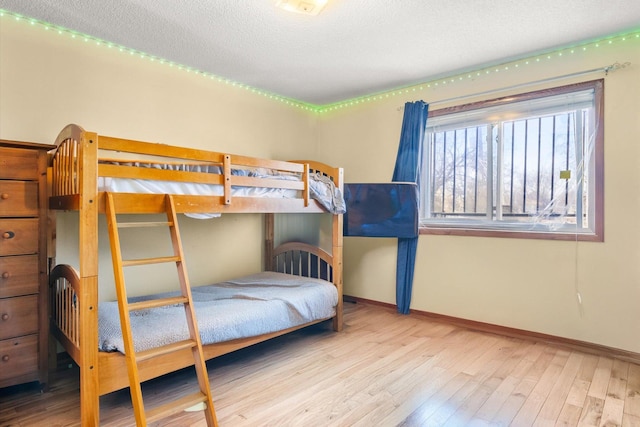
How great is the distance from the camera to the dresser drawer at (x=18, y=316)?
1972 mm

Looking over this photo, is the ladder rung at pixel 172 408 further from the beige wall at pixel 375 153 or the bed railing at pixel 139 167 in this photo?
the beige wall at pixel 375 153

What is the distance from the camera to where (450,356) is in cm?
265

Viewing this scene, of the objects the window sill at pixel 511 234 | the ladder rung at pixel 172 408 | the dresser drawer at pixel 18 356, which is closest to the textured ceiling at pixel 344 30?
the window sill at pixel 511 234

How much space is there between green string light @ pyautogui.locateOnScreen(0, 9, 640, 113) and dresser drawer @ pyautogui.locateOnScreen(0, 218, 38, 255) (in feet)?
4.66

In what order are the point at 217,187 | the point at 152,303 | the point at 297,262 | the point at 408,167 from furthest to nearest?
the point at 297,262 → the point at 408,167 → the point at 217,187 → the point at 152,303

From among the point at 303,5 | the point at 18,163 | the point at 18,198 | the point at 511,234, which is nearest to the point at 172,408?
the point at 18,198

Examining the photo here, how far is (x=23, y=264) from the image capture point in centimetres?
204

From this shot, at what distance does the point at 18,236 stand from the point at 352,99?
11.0 ft

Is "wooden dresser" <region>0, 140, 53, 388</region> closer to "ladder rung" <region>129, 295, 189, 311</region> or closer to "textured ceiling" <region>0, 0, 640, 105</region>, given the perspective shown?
"ladder rung" <region>129, 295, 189, 311</region>

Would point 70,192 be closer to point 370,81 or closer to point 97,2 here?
point 97,2

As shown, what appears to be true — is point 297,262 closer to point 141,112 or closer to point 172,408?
point 141,112

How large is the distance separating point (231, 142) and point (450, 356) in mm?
2762

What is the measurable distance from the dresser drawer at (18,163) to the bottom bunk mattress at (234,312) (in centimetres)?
91

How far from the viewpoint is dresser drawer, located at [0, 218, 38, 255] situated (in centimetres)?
197
